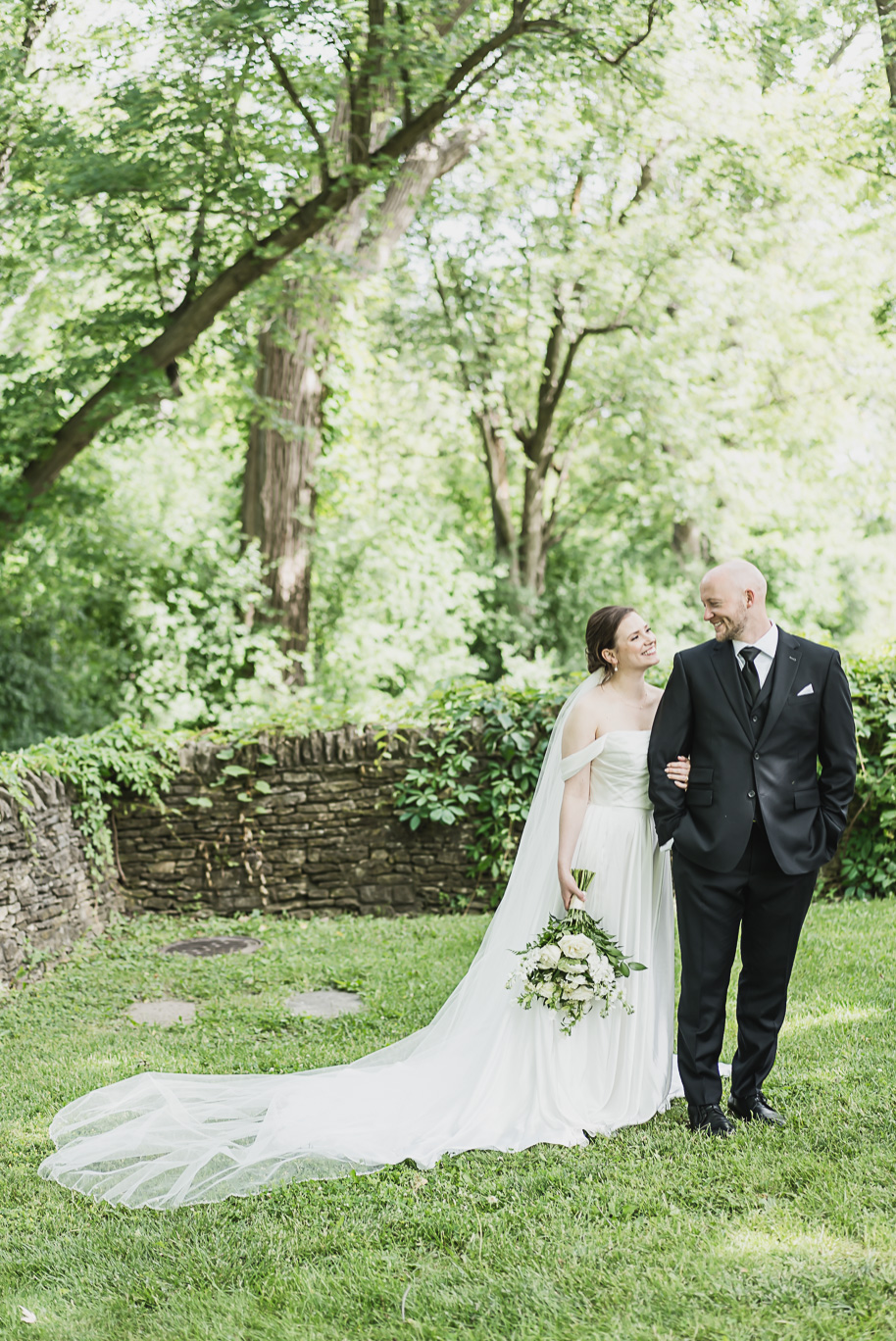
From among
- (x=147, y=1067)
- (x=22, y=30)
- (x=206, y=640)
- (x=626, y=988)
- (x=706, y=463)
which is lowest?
(x=147, y=1067)

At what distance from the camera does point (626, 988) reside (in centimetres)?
453

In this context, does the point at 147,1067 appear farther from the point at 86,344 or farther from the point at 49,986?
the point at 86,344

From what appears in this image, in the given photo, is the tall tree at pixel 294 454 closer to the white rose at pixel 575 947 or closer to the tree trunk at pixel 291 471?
the tree trunk at pixel 291 471

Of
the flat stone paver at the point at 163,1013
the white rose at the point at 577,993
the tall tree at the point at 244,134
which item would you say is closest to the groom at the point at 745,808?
the white rose at the point at 577,993

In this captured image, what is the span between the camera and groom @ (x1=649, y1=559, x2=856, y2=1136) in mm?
4070

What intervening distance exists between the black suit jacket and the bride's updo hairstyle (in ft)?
1.60

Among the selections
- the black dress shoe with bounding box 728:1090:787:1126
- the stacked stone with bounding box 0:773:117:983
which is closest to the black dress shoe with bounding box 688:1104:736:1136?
the black dress shoe with bounding box 728:1090:787:1126

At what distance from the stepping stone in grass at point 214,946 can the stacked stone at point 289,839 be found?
0.77m

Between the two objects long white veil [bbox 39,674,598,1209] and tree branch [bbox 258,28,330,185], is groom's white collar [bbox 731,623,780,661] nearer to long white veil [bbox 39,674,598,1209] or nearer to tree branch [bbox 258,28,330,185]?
long white veil [bbox 39,674,598,1209]

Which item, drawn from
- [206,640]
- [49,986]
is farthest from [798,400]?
[49,986]

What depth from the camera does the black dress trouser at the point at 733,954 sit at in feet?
13.6

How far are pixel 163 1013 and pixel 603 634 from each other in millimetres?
3531

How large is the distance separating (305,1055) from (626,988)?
1754 mm

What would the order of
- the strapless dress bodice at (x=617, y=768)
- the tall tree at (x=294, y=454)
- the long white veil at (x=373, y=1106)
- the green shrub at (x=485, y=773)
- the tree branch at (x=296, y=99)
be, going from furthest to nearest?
1. the tall tree at (x=294, y=454)
2. the tree branch at (x=296, y=99)
3. the green shrub at (x=485, y=773)
4. the strapless dress bodice at (x=617, y=768)
5. the long white veil at (x=373, y=1106)
